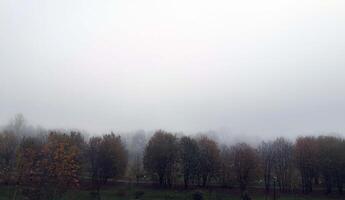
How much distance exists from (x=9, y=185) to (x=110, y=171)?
21989 mm

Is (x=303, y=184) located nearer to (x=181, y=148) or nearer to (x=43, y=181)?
(x=181, y=148)

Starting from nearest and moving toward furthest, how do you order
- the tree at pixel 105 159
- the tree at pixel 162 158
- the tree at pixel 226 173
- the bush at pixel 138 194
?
the bush at pixel 138 194 → the tree at pixel 105 159 → the tree at pixel 226 173 → the tree at pixel 162 158

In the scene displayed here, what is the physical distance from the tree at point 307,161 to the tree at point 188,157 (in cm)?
2257

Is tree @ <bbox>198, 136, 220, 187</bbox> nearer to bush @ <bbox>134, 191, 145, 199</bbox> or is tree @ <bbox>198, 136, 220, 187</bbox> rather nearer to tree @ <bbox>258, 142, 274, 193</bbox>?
tree @ <bbox>258, 142, 274, 193</bbox>

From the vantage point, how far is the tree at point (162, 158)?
86.2 m

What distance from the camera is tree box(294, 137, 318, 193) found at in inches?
3344

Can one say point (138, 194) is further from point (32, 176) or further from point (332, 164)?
point (332, 164)

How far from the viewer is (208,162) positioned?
280 ft

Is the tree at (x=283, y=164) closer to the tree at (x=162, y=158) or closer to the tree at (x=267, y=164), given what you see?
the tree at (x=267, y=164)

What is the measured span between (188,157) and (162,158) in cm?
565

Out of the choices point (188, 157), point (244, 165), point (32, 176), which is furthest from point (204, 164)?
point (32, 176)

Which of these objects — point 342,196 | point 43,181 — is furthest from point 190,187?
point 43,181

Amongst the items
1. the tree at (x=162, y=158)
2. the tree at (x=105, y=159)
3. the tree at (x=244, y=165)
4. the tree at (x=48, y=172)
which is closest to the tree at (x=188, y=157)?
the tree at (x=162, y=158)

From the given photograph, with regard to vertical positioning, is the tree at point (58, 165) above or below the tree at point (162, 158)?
below
